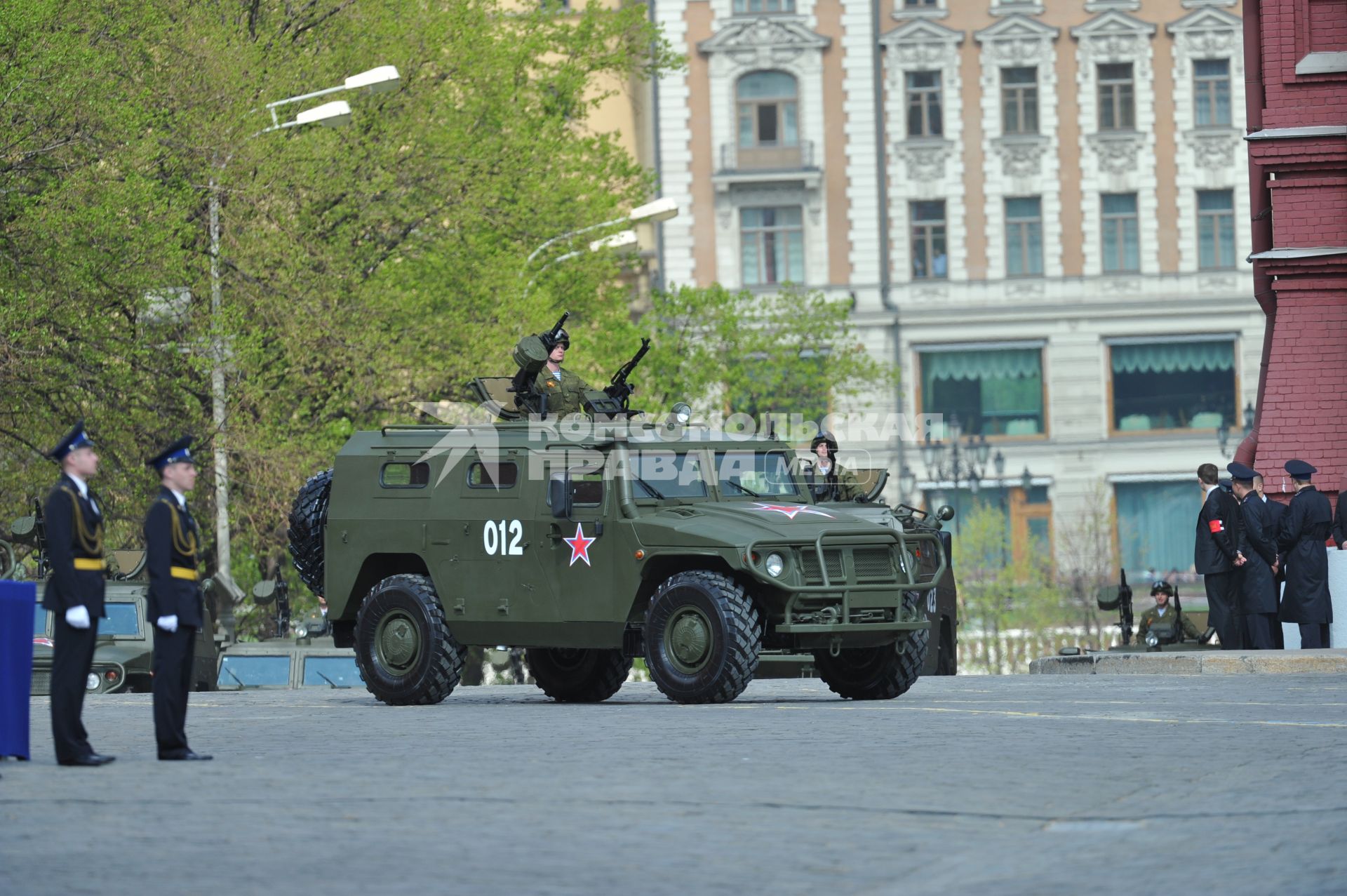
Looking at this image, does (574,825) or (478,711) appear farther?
(478,711)

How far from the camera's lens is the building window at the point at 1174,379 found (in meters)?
65.8

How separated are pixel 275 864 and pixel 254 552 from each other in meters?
28.8

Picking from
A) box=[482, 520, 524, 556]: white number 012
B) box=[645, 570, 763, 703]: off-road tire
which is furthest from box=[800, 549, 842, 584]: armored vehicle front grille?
box=[482, 520, 524, 556]: white number 012

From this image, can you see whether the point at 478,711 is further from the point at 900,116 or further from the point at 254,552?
the point at 900,116

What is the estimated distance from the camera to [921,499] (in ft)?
214

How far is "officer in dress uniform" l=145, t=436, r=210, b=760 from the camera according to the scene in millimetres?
12875

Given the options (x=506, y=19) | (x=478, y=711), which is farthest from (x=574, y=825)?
(x=506, y=19)

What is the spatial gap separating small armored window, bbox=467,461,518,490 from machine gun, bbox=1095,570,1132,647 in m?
11.1

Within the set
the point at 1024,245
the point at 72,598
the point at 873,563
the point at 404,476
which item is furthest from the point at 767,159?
the point at 72,598

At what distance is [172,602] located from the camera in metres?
12.9

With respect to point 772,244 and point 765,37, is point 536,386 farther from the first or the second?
point 765,37

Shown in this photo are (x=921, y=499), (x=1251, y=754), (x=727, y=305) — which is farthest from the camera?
(x=921, y=499)

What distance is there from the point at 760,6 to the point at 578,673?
47.6 m

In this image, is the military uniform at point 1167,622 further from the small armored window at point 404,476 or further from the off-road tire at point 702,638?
the off-road tire at point 702,638
